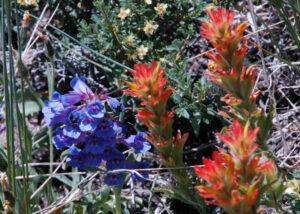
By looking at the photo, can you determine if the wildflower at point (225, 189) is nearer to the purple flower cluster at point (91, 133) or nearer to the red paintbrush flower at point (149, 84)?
the red paintbrush flower at point (149, 84)

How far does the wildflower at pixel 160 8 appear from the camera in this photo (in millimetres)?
3008

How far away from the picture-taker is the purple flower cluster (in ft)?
7.02

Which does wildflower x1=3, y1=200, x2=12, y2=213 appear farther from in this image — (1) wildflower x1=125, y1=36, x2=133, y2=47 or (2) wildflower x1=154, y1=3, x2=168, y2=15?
(2) wildflower x1=154, y1=3, x2=168, y2=15

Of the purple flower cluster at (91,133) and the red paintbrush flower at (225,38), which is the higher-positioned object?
the red paintbrush flower at (225,38)

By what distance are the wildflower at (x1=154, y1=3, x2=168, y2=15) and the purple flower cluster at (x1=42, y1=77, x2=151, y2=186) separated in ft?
3.13

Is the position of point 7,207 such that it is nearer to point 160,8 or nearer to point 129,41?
point 129,41

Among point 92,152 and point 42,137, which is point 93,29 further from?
point 92,152

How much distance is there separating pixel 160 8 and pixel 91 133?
1.21 m

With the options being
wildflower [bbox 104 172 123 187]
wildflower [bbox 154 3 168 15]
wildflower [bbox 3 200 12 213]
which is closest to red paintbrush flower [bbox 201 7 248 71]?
wildflower [bbox 104 172 123 187]

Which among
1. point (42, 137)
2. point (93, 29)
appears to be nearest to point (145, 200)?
point (42, 137)

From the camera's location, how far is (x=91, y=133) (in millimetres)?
2217

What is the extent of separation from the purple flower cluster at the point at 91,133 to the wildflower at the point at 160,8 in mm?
955

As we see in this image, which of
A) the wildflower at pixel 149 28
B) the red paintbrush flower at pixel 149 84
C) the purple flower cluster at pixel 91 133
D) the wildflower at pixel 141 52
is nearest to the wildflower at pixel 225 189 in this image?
the red paintbrush flower at pixel 149 84

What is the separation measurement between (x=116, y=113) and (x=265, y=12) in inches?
76.4
